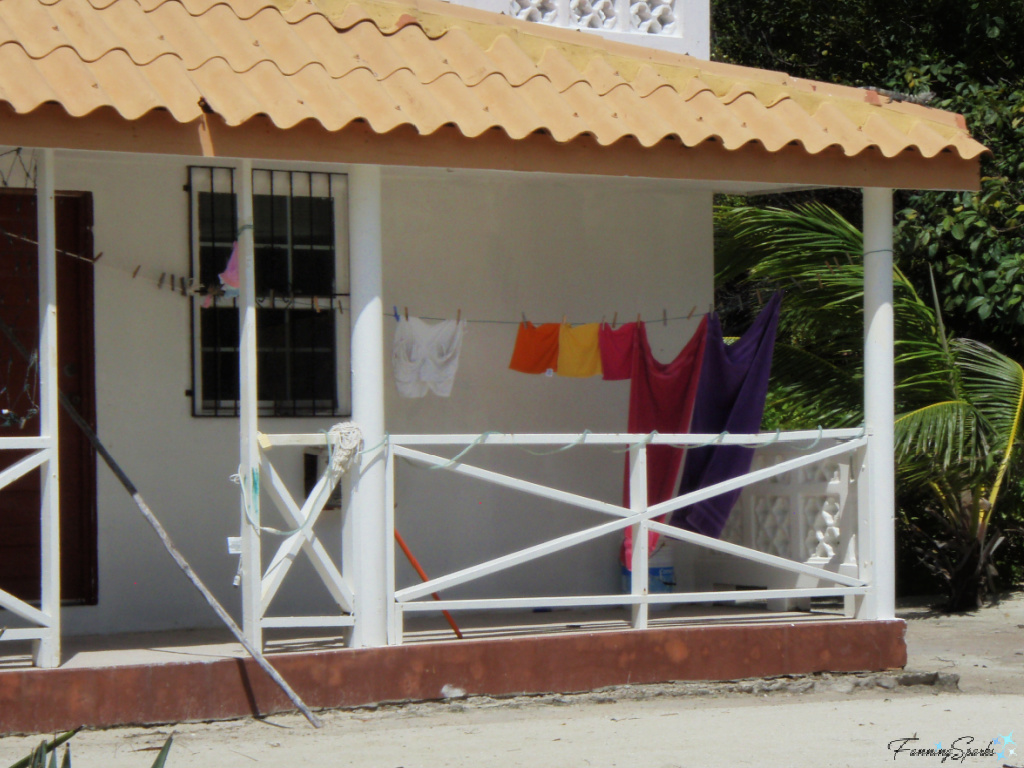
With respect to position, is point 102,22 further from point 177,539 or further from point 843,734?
point 843,734

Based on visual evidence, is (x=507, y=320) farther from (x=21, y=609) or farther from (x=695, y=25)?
(x=21, y=609)

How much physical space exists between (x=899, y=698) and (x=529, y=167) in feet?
10.6

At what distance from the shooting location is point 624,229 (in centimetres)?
806

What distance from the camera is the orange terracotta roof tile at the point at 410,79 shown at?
543 centimetres

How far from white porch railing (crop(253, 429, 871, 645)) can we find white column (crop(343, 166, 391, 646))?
0.04 m

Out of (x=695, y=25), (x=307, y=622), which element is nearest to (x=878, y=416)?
(x=695, y=25)

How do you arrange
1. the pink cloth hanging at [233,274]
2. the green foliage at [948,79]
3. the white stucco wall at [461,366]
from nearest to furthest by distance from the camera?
the pink cloth hanging at [233,274], the white stucco wall at [461,366], the green foliage at [948,79]

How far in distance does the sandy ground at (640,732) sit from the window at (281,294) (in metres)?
2.13

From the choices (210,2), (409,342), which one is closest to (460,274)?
(409,342)

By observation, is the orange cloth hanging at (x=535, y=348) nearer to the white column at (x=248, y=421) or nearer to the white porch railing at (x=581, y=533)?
the white porch railing at (x=581, y=533)

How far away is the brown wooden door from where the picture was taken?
6824mm

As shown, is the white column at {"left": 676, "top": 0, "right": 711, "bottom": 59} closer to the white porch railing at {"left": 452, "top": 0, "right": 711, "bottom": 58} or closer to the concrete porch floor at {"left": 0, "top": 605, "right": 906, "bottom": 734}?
the white porch railing at {"left": 452, "top": 0, "right": 711, "bottom": 58}

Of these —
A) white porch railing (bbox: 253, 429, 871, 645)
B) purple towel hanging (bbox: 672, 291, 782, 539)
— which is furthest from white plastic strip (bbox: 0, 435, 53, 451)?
purple towel hanging (bbox: 672, 291, 782, 539)

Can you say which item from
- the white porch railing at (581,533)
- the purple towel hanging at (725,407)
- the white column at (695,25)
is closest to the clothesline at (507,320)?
the purple towel hanging at (725,407)
